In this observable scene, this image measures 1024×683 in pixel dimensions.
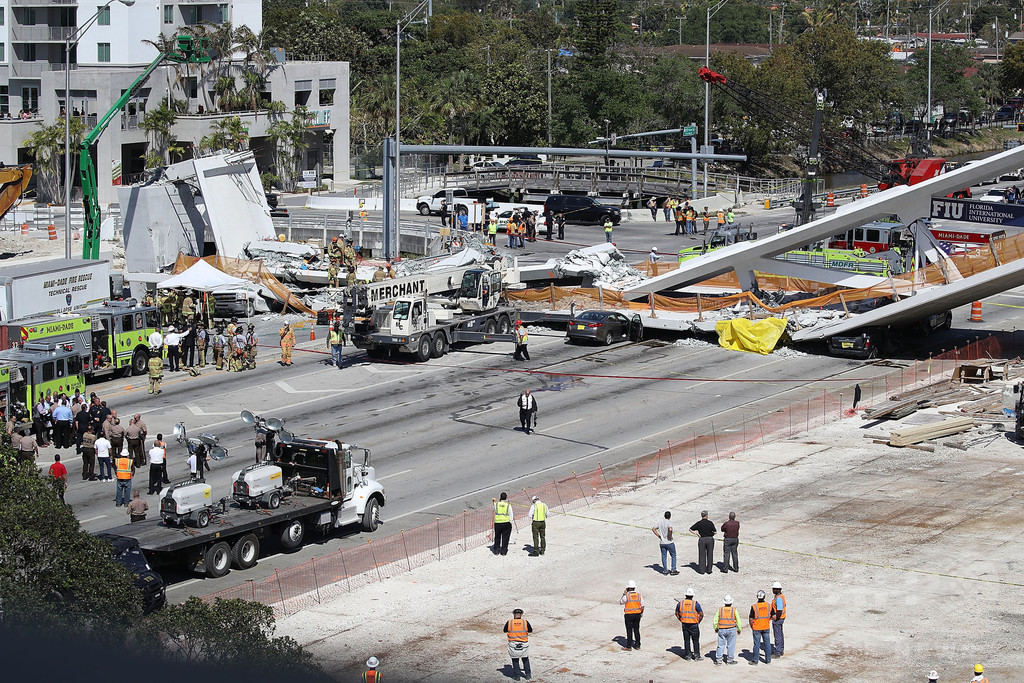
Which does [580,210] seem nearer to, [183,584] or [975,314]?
[975,314]

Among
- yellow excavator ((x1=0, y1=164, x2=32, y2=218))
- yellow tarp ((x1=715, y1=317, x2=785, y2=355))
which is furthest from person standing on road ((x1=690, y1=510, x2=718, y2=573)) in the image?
yellow excavator ((x1=0, y1=164, x2=32, y2=218))

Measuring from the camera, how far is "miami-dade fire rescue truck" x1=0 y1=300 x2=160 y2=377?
35719 millimetres

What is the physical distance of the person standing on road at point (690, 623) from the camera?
19.4 m

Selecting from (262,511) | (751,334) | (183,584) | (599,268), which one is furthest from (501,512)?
(599,268)

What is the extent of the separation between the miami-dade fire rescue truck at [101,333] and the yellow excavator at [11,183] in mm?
25315

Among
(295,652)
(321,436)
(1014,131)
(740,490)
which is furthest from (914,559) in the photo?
(1014,131)

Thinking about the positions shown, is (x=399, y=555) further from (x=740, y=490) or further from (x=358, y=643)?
(x=740, y=490)

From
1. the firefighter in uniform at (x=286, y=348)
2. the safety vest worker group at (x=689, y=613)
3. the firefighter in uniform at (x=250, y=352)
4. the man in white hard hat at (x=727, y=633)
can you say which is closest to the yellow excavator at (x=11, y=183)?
the firefighter in uniform at (x=250, y=352)

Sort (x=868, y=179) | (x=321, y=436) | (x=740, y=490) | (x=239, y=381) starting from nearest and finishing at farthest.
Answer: (x=740, y=490) → (x=321, y=436) → (x=239, y=381) → (x=868, y=179)

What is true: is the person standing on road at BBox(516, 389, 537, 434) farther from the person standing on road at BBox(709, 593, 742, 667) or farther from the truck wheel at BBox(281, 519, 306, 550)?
the person standing on road at BBox(709, 593, 742, 667)

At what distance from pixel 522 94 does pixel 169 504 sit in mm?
88855

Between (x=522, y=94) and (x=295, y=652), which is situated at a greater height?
(x=522, y=94)

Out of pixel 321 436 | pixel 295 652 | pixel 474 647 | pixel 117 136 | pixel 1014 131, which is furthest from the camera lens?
pixel 1014 131

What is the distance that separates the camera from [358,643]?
20.4m
